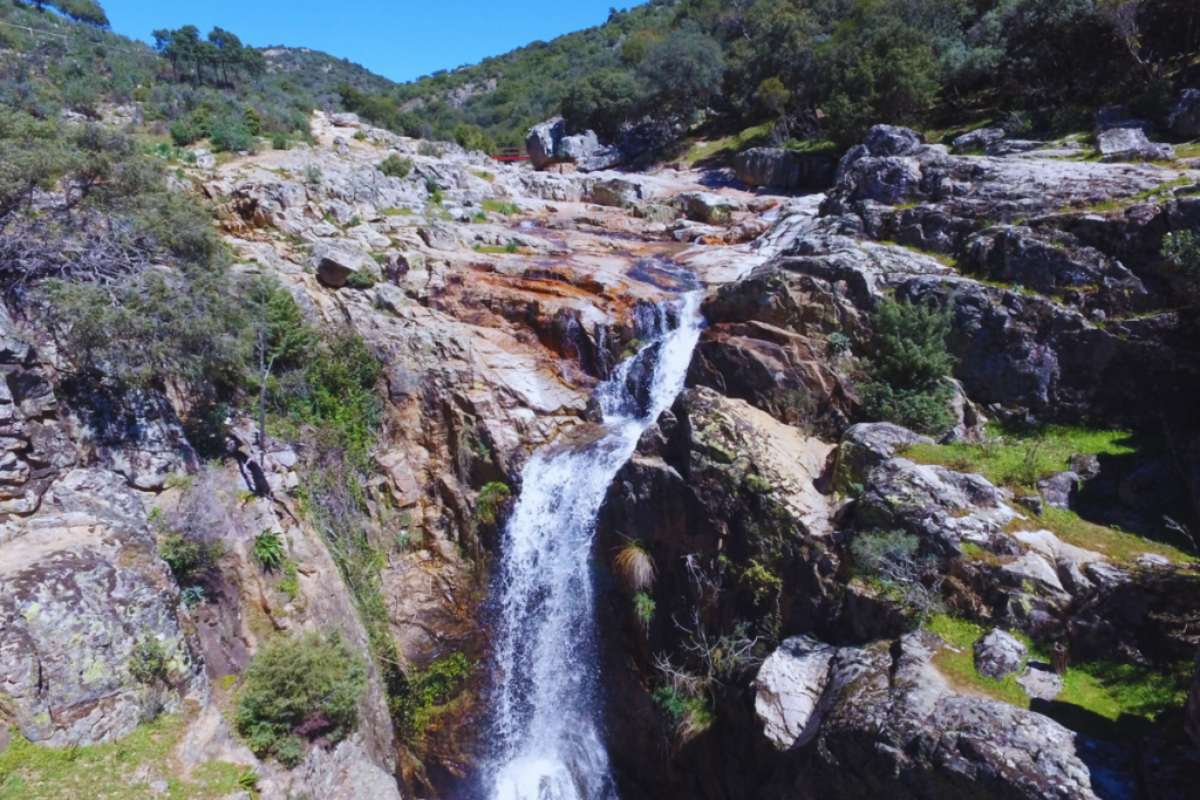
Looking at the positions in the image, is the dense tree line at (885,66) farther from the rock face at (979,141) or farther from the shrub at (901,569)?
the shrub at (901,569)

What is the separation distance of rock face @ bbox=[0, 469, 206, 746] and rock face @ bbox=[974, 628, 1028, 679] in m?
10.7

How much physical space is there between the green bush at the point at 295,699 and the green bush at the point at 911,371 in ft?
35.3

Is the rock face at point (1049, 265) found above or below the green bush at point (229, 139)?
below

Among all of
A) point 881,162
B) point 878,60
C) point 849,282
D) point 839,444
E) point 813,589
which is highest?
point 878,60

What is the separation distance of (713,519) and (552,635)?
4.69 meters

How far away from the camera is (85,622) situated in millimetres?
8445

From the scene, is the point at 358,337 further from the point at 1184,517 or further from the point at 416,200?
the point at 1184,517

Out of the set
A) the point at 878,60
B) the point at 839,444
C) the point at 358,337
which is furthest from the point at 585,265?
the point at 878,60

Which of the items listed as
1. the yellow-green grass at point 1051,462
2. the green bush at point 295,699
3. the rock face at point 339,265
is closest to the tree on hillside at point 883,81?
the yellow-green grass at point 1051,462

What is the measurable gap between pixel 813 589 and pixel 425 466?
9865mm

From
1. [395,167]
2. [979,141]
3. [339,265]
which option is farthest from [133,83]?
[979,141]

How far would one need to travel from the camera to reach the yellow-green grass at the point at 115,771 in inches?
281

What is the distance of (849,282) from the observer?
14688 mm

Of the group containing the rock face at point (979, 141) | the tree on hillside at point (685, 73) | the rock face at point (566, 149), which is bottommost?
the rock face at point (979, 141)
